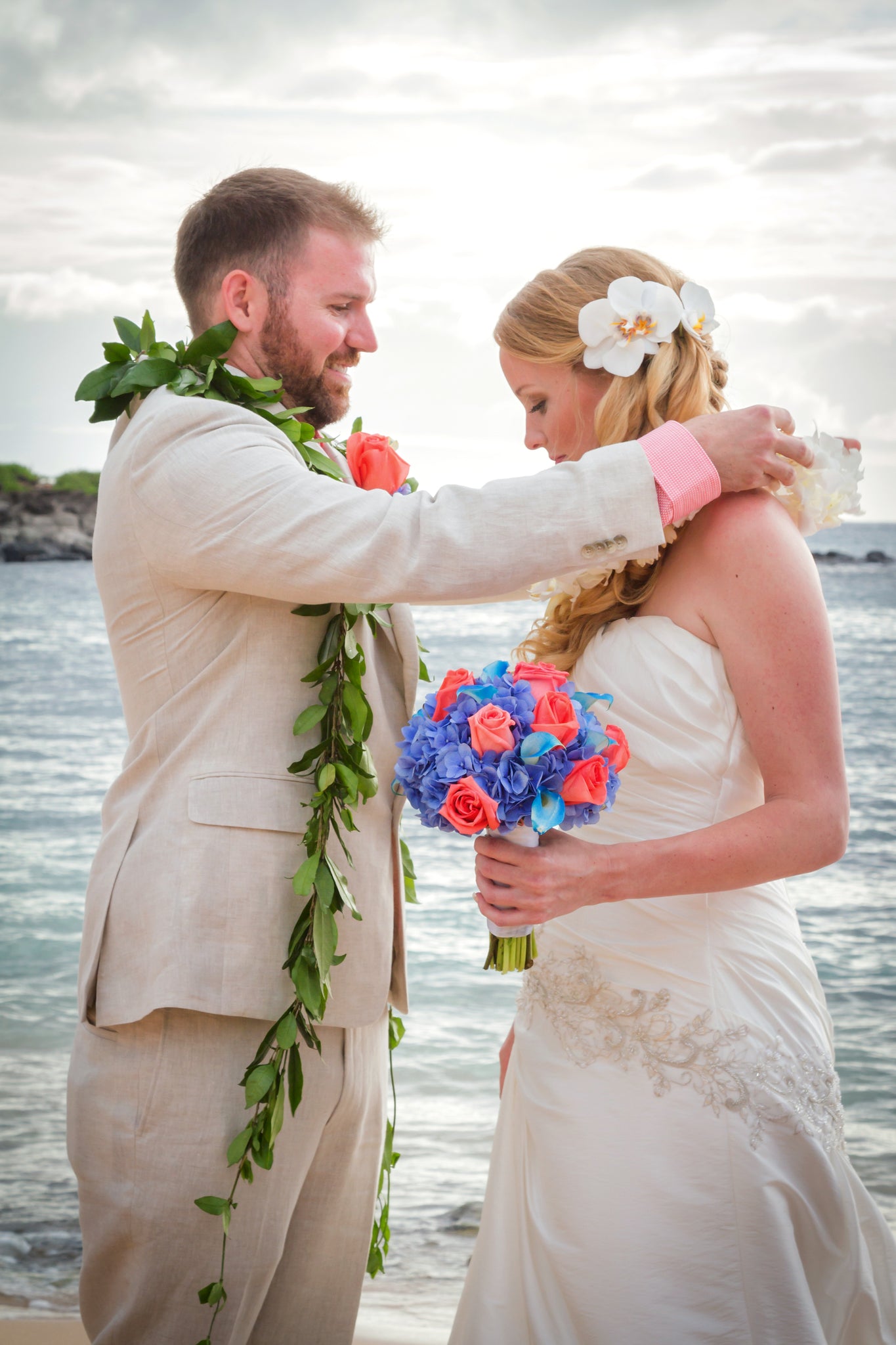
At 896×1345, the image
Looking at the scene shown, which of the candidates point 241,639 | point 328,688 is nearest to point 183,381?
point 241,639

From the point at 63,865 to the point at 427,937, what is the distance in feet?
13.1

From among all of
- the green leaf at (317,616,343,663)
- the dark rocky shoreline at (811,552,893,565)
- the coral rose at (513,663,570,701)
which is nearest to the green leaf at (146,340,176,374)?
the green leaf at (317,616,343,663)

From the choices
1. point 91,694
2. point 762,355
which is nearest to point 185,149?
point 91,694

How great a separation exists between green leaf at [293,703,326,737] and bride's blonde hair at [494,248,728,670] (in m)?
0.60

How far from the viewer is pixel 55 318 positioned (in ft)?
86.3

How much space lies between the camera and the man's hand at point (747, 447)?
2039 millimetres

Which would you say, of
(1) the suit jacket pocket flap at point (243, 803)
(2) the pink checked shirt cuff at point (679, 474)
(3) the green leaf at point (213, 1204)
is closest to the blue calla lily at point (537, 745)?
(2) the pink checked shirt cuff at point (679, 474)

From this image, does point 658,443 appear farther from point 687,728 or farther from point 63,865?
point 63,865

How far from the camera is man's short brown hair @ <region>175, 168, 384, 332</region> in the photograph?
2.43 metres

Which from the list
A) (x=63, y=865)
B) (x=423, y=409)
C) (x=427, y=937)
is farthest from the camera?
(x=423, y=409)

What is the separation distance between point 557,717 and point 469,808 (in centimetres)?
21

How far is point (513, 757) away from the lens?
6.03 feet

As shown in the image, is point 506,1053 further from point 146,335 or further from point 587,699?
point 146,335

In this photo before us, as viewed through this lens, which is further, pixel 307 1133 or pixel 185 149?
pixel 185 149
